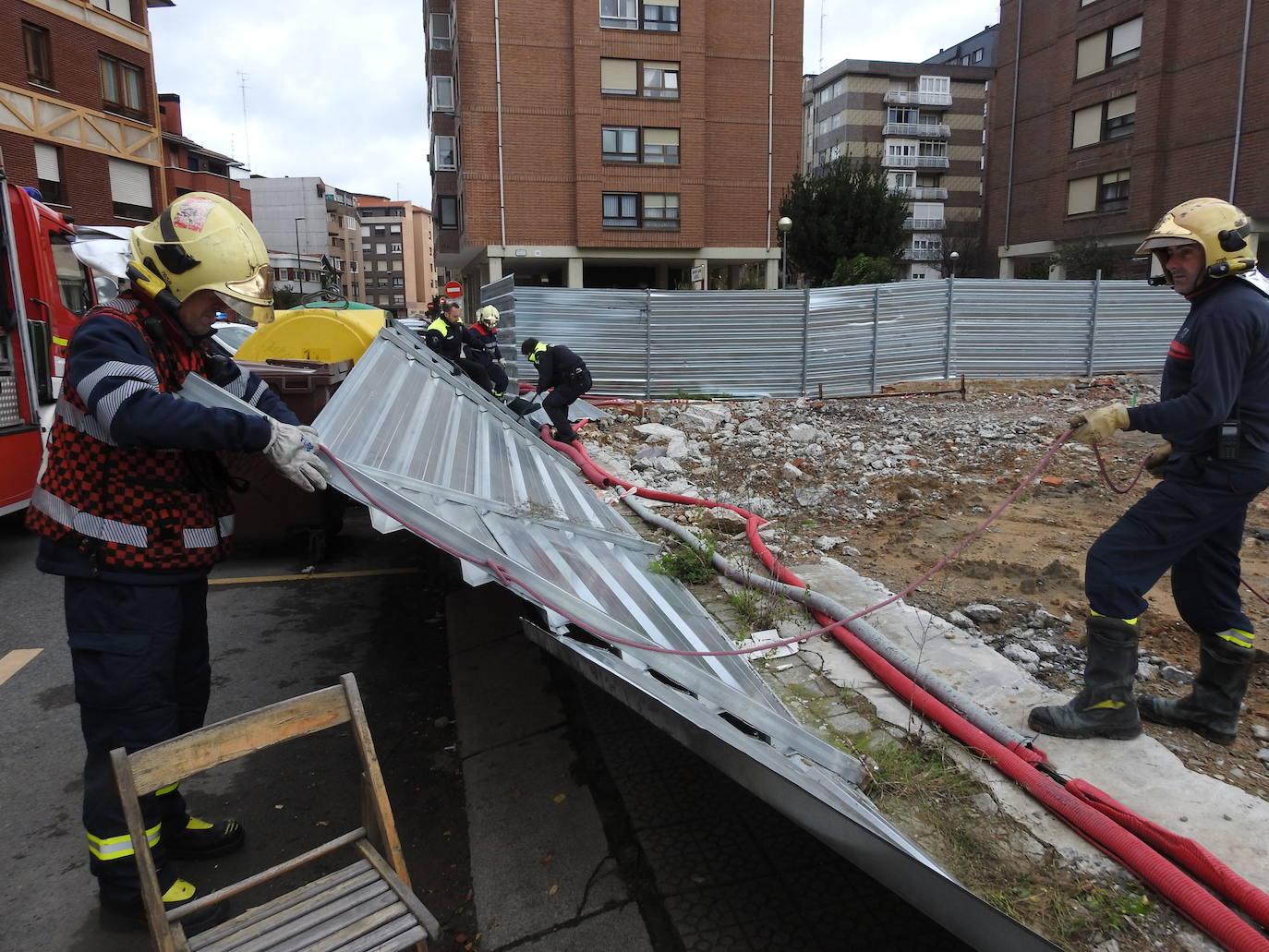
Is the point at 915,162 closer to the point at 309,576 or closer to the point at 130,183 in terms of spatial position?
the point at 130,183

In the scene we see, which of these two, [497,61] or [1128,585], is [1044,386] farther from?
[497,61]

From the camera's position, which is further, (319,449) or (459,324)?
(459,324)

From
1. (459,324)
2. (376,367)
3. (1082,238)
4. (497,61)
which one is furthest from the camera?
(1082,238)

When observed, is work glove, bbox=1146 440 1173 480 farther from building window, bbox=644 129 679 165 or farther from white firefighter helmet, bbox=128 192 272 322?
building window, bbox=644 129 679 165

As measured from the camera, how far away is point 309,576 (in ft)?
19.0

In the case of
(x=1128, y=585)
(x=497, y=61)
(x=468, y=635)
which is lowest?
(x=468, y=635)

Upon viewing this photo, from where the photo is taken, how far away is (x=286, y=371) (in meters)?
5.64

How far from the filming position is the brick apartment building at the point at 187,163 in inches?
1470

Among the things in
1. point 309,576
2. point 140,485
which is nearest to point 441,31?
point 309,576

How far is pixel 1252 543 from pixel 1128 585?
363 cm

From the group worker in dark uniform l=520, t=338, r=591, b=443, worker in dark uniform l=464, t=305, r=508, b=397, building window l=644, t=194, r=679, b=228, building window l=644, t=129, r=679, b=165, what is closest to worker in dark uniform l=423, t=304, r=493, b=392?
worker in dark uniform l=464, t=305, r=508, b=397

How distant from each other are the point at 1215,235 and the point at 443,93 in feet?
117

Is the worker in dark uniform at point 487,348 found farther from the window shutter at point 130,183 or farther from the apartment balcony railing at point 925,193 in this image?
the apartment balcony railing at point 925,193

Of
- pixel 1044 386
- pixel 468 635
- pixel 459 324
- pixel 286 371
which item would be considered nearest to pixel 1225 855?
pixel 468 635
